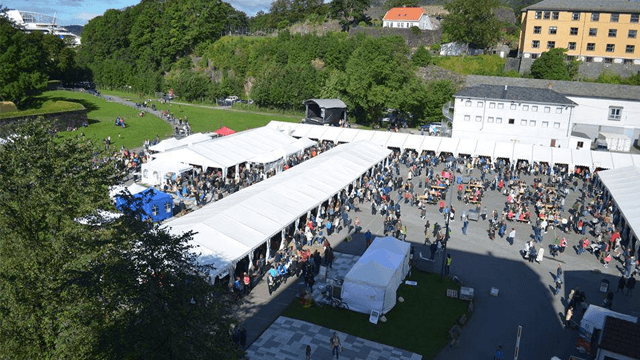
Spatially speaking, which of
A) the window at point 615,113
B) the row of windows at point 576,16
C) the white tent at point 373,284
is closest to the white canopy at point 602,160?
the window at point 615,113

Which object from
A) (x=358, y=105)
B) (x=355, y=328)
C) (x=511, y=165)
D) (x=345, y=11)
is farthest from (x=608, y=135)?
(x=345, y=11)

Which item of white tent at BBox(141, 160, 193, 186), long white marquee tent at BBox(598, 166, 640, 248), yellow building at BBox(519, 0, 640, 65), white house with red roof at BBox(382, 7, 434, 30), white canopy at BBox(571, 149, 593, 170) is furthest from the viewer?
white house with red roof at BBox(382, 7, 434, 30)

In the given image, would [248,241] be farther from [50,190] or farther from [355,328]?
[50,190]

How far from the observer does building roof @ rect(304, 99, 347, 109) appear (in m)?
48.8

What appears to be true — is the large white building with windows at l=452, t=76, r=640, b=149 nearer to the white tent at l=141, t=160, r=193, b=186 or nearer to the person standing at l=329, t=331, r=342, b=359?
the white tent at l=141, t=160, r=193, b=186

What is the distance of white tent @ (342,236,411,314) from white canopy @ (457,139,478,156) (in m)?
22.1

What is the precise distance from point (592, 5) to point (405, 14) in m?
30.4

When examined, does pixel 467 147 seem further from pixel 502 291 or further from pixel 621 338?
pixel 621 338

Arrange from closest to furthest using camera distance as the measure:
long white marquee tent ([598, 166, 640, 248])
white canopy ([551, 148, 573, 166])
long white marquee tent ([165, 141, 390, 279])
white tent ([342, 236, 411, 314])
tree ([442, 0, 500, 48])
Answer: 1. white tent ([342, 236, 411, 314])
2. long white marquee tent ([165, 141, 390, 279])
3. long white marquee tent ([598, 166, 640, 248])
4. white canopy ([551, 148, 573, 166])
5. tree ([442, 0, 500, 48])

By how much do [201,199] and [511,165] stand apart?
73.6ft

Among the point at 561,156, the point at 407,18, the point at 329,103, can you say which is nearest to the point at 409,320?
the point at 561,156

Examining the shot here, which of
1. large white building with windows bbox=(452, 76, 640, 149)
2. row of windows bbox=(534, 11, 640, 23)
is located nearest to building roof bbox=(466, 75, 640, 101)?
large white building with windows bbox=(452, 76, 640, 149)

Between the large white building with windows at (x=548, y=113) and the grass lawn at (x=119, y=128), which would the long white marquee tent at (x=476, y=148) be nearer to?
the large white building with windows at (x=548, y=113)

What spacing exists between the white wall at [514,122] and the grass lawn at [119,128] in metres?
Answer: 26.4
